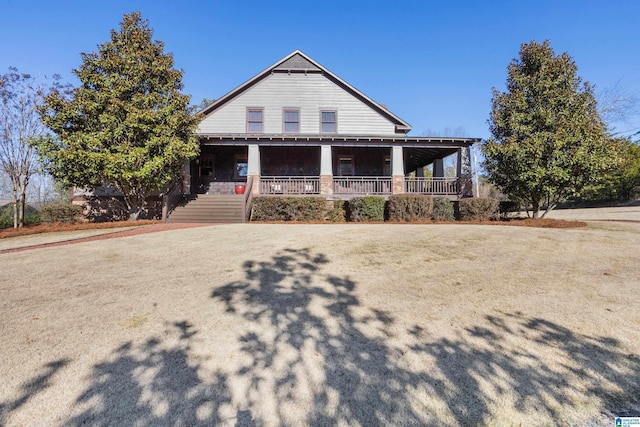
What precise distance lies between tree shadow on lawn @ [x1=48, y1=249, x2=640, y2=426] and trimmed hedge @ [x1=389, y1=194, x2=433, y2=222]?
8.73 m

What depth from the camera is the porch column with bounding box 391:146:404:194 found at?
51.4 ft

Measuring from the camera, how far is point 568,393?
2574 millimetres

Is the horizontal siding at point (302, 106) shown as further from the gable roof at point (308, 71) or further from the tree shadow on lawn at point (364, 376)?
the tree shadow on lawn at point (364, 376)

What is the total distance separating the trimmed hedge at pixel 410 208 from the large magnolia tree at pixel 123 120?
28.9 ft

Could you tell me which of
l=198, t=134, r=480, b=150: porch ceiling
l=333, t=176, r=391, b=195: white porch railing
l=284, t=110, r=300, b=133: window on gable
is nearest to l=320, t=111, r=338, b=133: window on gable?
l=284, t=110, r=300, b=133: window on gable

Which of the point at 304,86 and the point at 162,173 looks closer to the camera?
the point at 162,173

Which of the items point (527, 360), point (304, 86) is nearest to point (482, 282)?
point (527, 360)

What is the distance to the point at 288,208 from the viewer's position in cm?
1281

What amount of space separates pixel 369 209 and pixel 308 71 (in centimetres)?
1031

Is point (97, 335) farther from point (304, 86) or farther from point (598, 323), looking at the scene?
point (304, 86)

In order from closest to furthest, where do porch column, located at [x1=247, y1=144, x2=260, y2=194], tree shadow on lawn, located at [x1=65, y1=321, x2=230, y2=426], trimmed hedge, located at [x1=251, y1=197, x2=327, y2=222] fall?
tree shadow on lawn, located at [x1=65, y1=321, x2=230, y2=426], trimmed hedge, located at [x1=251, y1=197, x2=327, y2=222], porch column, located at [x1=247, y1=144, x2=260, y2=194]

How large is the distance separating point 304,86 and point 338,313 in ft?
55.1

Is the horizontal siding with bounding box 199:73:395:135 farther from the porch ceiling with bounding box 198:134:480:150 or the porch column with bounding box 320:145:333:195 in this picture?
the porch column with bounding box 320:145:333:195

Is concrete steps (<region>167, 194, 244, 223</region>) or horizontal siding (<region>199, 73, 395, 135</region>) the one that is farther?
horizontal siding (<region>199, 73, 395, 135</region>)
